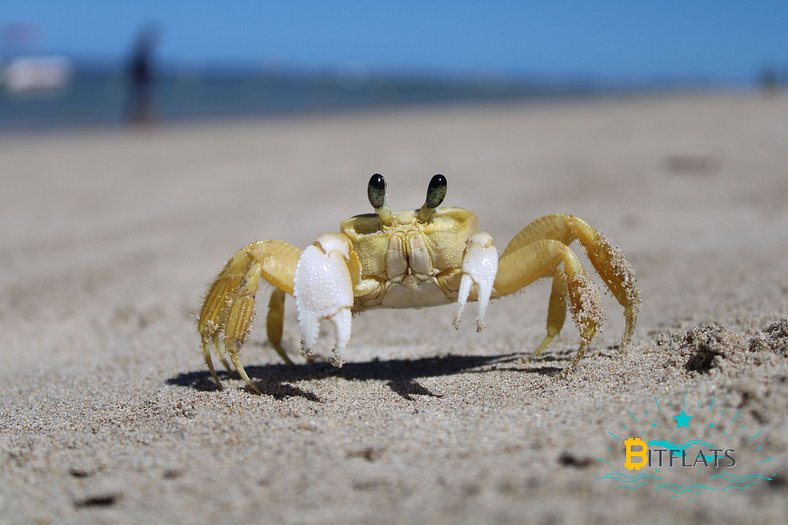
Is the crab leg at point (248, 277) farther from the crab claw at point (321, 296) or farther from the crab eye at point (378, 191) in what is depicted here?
the crab eye at point (378, 191)

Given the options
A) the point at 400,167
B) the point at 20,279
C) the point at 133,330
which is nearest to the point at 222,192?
the point at 400,167

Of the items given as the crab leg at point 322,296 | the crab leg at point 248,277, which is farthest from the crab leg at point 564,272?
the crab leg at point 248,277

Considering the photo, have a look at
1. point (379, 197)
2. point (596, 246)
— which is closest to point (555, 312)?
point (596, 246)

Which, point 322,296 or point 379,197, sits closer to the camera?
point 322,296

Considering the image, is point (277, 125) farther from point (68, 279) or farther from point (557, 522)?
point (557, 522)

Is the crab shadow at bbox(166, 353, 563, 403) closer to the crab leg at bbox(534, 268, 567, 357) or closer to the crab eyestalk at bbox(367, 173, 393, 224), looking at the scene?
the crab leg at bbox(534, 268, 567, 357)
